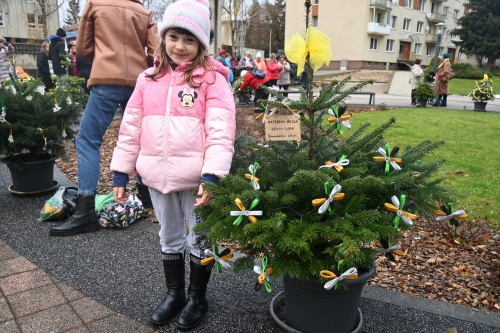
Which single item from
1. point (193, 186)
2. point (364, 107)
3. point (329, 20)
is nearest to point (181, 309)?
point (193, 186)

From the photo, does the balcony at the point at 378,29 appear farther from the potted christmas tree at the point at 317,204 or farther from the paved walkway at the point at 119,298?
the potted christmas tree at the point at 317,204

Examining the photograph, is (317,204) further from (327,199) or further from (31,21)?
(31,21)

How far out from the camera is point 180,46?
7.69 ft

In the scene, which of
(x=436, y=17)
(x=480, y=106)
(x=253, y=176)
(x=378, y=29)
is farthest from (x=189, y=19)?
(x=436, y=17)

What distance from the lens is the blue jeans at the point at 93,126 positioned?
11.9ft

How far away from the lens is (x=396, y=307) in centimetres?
275

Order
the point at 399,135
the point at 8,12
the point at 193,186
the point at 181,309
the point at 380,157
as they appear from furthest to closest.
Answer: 1. the point at 8,12
2. the point at 399,135
3. the point at 181,309
4. the point at 193,186
5. the point at 380,157

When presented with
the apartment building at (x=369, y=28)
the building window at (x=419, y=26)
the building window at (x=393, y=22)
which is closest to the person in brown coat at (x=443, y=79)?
the apartment building at (x=369, y=28)

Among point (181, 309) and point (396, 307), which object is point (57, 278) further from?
point (396, 307)

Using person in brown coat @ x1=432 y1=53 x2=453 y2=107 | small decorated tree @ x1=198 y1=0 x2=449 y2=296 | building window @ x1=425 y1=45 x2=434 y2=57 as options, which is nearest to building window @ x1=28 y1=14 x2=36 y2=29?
person in brown coat @ x1=432 y1=53 x2=453 y2=107

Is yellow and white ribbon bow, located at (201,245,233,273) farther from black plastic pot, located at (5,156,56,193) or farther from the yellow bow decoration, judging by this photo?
black plastic pot, located at (5,156,56,193)

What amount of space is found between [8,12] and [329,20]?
31.3 metres

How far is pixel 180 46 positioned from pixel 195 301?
1.52m

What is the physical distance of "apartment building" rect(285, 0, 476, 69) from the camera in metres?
41.2
